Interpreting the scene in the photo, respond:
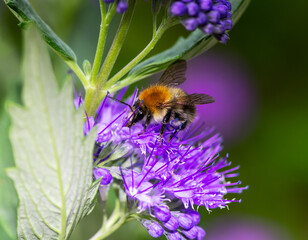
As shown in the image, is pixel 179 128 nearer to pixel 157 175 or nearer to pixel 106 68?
pixel 157 175

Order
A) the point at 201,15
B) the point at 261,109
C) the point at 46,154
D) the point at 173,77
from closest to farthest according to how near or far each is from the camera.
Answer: the point at 46,154 → the point at 201,15 → the point at 173,77 → the point at 261,109

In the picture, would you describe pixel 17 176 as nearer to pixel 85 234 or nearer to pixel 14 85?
pixel 14 85

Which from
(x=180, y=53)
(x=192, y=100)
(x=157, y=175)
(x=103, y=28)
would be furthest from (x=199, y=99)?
(x=103, y=28)

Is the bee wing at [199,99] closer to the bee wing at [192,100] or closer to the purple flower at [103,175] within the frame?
the bee wing at [192,100]

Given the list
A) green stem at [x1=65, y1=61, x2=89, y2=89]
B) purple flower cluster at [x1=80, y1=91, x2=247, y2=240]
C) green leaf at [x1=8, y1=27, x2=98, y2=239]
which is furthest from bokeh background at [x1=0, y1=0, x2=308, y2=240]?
green leaf at [x1=8, y1=27, x2=98, y2=239]

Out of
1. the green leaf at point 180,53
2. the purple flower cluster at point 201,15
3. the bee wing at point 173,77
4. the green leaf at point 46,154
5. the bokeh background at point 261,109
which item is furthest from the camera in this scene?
the bokeh background at point 261,109

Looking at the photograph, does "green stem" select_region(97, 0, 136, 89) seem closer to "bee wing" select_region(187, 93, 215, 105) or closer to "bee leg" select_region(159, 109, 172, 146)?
"bee leg" select_region(159, 109, 172, 146)

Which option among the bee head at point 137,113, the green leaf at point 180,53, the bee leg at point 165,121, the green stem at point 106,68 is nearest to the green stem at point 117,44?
the green stem at point 106,68
